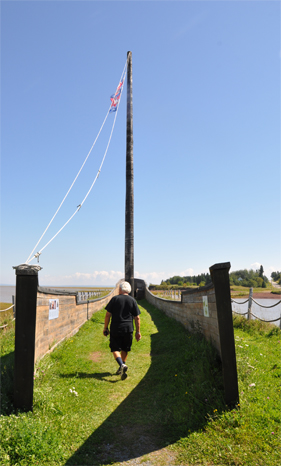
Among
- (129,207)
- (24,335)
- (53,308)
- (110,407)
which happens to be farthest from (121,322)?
(129,207)

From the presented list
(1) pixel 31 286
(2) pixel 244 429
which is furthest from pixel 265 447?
(1) pixel 31 286

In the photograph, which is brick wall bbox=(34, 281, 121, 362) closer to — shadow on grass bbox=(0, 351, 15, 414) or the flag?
shadow on grass bbox=(0, 351, 15, 414)

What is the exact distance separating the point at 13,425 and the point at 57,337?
4260 millimetres

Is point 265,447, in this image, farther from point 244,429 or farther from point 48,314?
point 48,314

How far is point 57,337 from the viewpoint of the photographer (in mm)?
7852

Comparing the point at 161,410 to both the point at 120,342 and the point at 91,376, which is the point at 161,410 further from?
the point at 91,376

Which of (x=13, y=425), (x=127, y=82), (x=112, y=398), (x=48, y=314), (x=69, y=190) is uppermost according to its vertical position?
(x=127, y=82)

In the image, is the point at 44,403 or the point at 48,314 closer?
the point at 44,403

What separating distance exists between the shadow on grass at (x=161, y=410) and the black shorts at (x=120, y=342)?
27.2 inches

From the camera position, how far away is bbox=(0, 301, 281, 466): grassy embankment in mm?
3420

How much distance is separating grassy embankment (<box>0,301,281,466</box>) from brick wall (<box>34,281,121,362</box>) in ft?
1.30

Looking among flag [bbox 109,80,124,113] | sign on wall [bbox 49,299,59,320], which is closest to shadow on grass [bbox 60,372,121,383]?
sign on wall [bbox 49,299,59,320]

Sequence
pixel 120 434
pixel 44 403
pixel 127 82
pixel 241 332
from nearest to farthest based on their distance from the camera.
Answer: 1. pixel 120 434
2. pixel 44 403
3. pixel 241 332
4. pixel 127 82

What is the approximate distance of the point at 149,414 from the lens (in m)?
4.55
